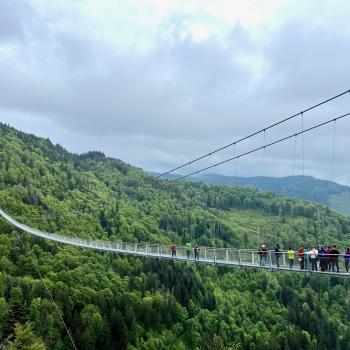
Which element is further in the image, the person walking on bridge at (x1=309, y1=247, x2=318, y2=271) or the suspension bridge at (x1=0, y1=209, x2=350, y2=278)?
the suspension bridge at (x1=0, y1=209, x2=350, y2=278)

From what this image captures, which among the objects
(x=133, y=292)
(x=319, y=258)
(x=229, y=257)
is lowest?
(x=133, y=292)

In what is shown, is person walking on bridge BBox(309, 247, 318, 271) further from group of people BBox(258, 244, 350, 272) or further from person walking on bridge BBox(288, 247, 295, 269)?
person walking on bridge BBox(288, 247, 295, 269)

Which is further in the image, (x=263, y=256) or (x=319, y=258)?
(x=263, y=256)

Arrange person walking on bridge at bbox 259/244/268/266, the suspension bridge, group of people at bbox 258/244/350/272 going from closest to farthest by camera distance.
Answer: group of people at bbox 258/244/350/272 < the suspension bridge < person walking on bridge at bbox 259/244/268/266

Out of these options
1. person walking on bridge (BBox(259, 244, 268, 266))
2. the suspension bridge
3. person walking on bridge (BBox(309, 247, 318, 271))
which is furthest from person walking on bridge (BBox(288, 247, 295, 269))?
person walking on bridge (BBox(259, 244, 268, 266))

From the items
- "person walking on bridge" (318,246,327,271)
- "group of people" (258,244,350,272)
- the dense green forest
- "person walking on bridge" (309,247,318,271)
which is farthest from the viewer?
the dense green forest

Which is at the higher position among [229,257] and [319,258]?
[229,257]

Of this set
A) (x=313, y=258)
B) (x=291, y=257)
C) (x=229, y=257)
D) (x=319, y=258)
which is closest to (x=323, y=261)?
(x=319, y=258)

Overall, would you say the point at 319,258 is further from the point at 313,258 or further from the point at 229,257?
the point at 229,257

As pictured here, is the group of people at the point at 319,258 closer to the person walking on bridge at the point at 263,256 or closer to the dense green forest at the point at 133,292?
the person walking on bridge at the point at 263,256

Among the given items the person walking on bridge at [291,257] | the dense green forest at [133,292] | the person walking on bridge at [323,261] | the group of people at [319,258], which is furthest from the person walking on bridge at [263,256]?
the dense green forest at [133,292]

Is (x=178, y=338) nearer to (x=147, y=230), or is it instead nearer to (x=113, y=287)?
(x=113, y=287)

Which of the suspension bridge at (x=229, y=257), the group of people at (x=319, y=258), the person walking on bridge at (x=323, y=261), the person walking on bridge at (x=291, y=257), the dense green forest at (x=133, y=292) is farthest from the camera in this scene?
the dense green forest at (x=133, y=292)

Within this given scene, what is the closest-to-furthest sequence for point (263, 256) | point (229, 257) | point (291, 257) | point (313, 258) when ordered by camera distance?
point (313, 258), point (291, 257), point (263, 256), point (229, 257)
